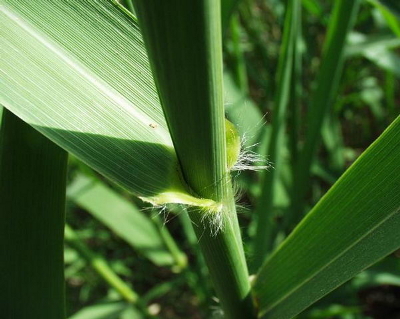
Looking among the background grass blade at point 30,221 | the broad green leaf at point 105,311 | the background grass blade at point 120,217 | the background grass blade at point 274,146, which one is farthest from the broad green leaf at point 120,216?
the background grass blade at point 30,221

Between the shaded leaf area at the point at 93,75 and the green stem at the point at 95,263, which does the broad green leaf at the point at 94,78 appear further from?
the green stem at the point at 95,263

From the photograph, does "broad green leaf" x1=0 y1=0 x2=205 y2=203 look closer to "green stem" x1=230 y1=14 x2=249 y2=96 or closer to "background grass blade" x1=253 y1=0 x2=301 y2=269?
"background grass blade" x1=253 y1=0 x2=301 y2=269

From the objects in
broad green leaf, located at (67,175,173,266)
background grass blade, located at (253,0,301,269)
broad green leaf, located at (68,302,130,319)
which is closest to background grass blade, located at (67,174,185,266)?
broad green leaf, located at (67,175,173,266)

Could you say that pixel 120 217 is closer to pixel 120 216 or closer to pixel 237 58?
pixel 120 216

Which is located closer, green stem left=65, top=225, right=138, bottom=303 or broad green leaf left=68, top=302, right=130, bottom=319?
green stem left=65, top=225, right=138, bottom=303

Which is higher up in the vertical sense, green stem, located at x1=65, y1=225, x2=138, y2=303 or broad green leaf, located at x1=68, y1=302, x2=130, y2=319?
green stem, located at x1=65, y1=225, x2=138, y2=303
